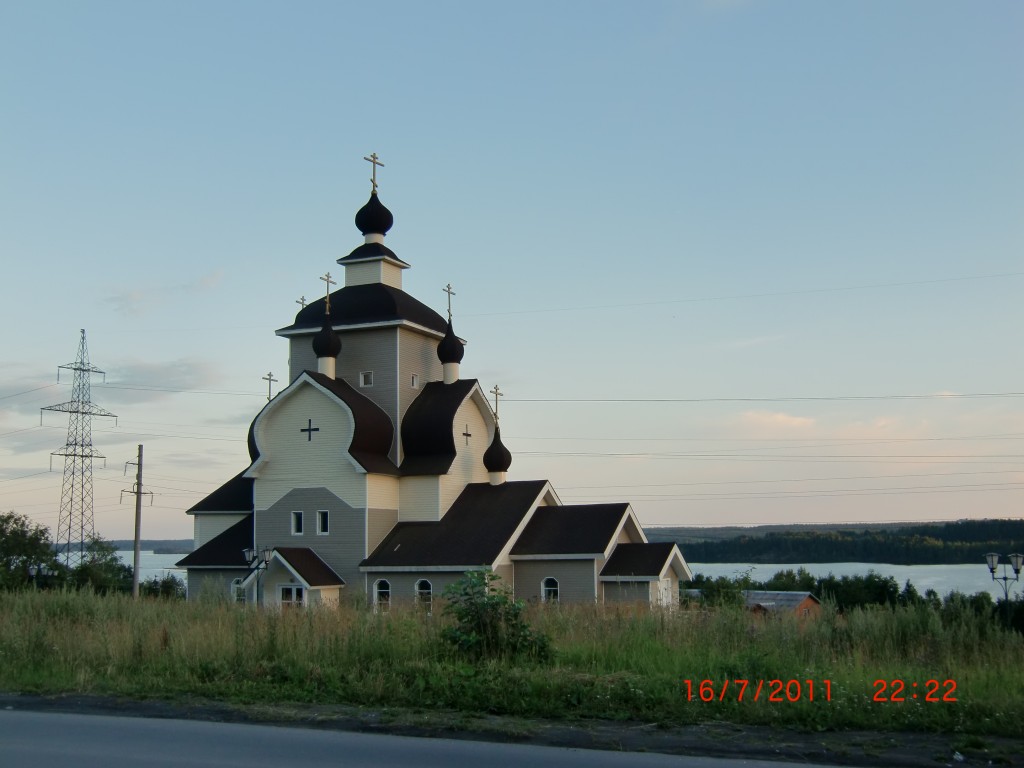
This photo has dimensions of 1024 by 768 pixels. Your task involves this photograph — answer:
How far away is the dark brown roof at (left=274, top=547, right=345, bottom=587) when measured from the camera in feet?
103

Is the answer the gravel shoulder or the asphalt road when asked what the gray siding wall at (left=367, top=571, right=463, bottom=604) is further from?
the asphalt road

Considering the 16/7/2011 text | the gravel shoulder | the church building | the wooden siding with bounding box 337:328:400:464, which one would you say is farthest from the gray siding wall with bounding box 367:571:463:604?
the 16/7/2011 text

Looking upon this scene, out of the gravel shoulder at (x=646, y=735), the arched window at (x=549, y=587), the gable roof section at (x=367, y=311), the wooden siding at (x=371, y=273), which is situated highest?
the wooden siding at (x=371, y=273)

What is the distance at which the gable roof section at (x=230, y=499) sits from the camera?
1489 inches

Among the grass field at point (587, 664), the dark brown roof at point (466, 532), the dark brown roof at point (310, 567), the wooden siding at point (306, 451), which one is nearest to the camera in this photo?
the grass field at point (587, 664)

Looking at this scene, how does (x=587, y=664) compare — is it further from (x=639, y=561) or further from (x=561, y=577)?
(x=561, y=577)

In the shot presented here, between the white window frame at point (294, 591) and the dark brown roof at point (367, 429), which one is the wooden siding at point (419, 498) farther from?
the white window frame at point (294, 591)

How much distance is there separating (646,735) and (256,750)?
3.59 metres

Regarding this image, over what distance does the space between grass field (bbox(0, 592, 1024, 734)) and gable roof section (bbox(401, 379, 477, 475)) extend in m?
17.3

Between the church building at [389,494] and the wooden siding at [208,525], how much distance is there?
9 cm

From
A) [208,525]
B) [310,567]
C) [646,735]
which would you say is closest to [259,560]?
[310,567]

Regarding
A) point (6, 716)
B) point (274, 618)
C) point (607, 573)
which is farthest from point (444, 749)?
point (607, 573)

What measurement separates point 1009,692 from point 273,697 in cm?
793

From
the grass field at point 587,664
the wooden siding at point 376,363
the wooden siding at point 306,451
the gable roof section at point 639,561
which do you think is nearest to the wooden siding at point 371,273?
the wooden siding at point 376,363
